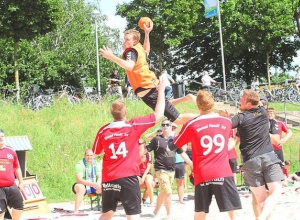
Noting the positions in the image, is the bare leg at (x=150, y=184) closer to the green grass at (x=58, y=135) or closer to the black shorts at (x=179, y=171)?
the black shorts at (x=179, y=171)

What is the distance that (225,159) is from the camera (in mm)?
6957

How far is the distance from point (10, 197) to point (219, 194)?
14.5 ft

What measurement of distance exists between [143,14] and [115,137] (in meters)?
33.1

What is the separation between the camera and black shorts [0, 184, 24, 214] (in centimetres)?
985

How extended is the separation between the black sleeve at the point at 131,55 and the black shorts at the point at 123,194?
64.0 inches

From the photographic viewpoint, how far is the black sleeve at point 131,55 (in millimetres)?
7922

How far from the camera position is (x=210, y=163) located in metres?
6.87

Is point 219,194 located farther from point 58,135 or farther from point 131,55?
point 58,135

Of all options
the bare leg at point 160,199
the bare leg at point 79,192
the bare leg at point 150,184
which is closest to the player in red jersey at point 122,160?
the bare leg at point 160,199

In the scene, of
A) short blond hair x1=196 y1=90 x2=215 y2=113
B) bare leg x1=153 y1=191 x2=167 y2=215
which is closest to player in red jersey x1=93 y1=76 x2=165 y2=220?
short blond hair x1=196 y1=90 x2=215 y2=113

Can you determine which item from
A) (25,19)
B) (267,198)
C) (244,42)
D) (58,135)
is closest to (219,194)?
(267,198)

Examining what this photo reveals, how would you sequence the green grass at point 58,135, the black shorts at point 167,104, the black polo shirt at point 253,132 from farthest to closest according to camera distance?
1. the green grass at point 58,135
2. the black shorts at point 167,104
3. the black polo shirt at point 253,132

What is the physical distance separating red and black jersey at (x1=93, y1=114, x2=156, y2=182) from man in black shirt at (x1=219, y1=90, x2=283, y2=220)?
1.46m

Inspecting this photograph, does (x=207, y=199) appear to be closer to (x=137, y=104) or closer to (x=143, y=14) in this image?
(x=137, y=104)
